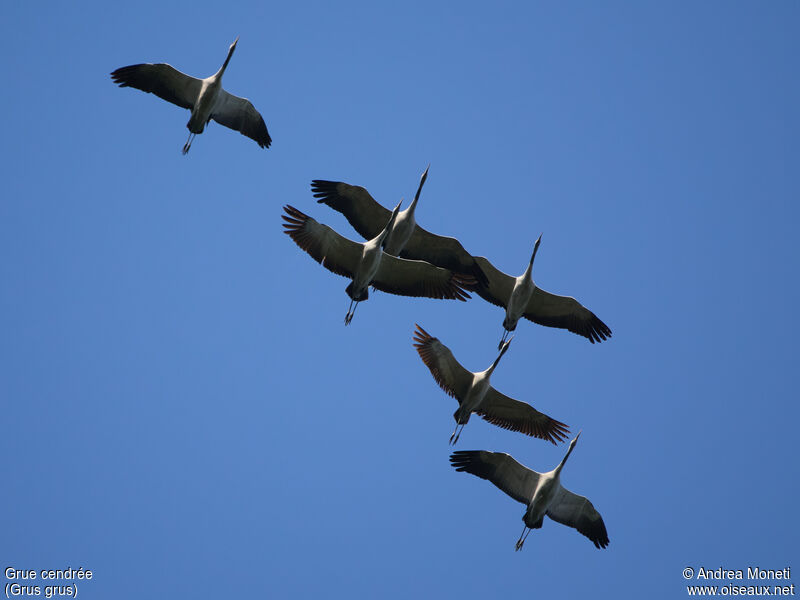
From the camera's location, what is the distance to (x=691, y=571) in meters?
25.2

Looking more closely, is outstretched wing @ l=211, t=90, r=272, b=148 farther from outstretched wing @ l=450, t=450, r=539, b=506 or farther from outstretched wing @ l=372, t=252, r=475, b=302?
outstretched wing @ l=450, t=450, r=539, b=506

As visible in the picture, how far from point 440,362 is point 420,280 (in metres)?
2.07

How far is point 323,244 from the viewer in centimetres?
2181

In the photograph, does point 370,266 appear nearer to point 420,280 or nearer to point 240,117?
point 420,280

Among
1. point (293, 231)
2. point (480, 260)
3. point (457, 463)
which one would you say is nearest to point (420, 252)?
point (480, 260)

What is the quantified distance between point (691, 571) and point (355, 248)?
42.8 feet

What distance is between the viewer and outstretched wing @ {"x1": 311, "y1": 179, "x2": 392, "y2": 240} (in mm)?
23297

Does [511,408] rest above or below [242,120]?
below

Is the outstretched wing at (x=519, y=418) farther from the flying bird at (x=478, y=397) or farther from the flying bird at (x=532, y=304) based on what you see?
the flying bird at (x=532, y=304)

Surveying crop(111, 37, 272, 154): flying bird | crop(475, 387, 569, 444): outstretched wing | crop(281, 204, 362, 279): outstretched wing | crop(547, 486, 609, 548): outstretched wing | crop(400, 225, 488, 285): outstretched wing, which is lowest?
crop(547, 486, 609, 548): outstretched wing

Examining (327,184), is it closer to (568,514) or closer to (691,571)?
(568,514)

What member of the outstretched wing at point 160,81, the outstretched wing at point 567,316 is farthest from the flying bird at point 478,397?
the outstretched wing at point 160,81

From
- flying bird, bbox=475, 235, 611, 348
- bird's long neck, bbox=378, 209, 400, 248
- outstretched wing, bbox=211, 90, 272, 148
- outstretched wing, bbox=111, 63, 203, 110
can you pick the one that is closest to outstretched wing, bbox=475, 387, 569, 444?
flying bird, bbox=475, 235, 611, 348

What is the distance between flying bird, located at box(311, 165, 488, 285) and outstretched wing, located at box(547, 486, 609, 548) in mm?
5800
